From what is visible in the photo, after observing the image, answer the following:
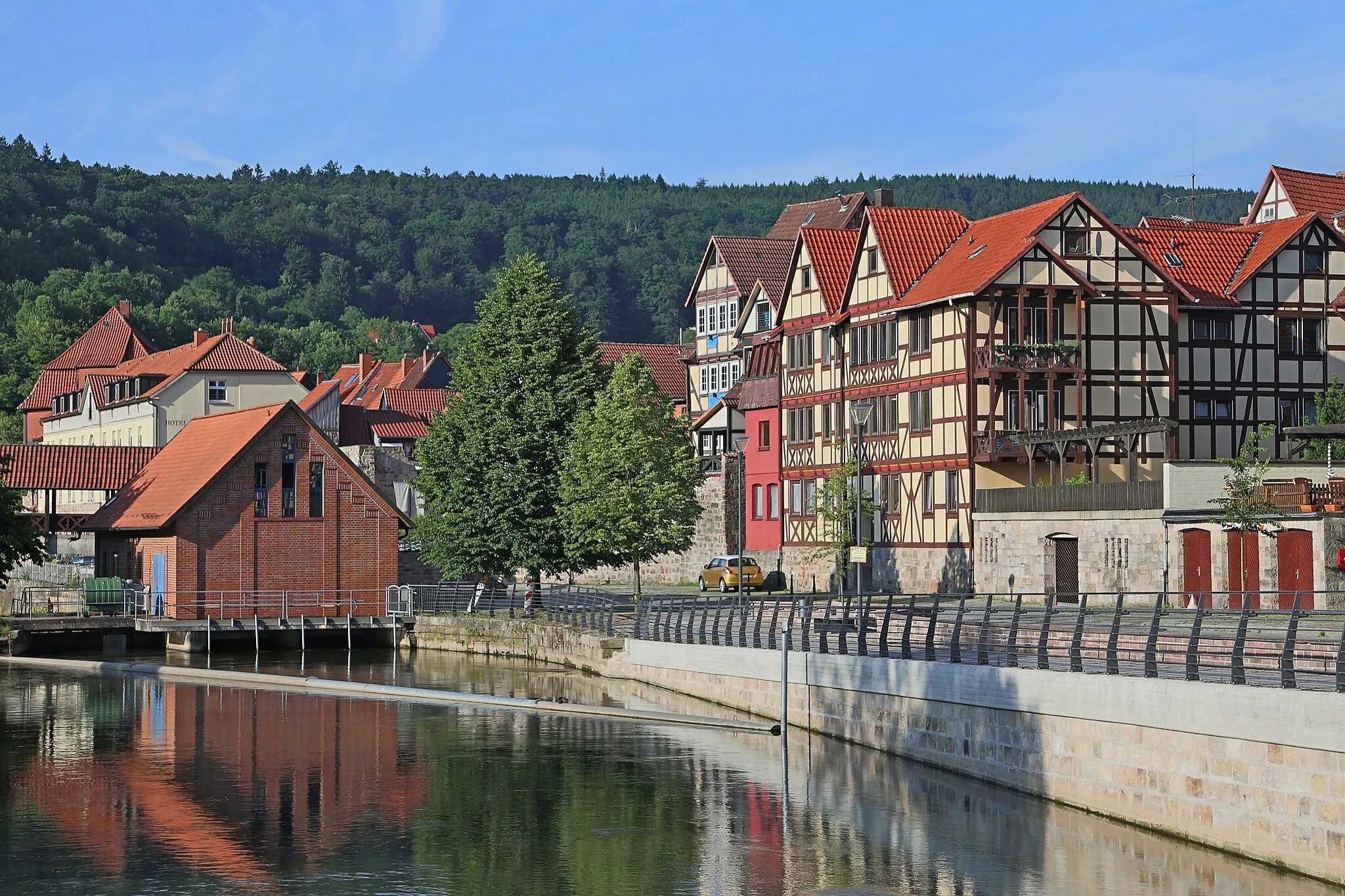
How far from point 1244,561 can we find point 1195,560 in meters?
1.91

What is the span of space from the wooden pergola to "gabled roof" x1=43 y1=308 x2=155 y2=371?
80300 mm

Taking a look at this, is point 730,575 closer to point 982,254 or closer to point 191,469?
point 982,254

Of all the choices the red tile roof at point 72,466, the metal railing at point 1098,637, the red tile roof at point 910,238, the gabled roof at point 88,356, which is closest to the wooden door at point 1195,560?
the metal railing at point 1098,637

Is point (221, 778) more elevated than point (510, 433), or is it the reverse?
point (510, 433)

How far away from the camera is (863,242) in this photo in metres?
64.6

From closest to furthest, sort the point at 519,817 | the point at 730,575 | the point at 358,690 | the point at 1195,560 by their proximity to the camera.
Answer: the point at 519,817
the point at 358,690
the point at 1195,560
the point at 730,575

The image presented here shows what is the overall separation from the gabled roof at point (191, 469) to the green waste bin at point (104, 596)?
195 cm

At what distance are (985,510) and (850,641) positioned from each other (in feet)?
69.8

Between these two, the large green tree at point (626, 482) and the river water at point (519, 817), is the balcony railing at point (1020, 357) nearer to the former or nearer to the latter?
the large green tree at point (626, 482)

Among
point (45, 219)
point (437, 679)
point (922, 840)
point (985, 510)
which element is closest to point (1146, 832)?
point (922, 840)

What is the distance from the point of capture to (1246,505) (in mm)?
44656

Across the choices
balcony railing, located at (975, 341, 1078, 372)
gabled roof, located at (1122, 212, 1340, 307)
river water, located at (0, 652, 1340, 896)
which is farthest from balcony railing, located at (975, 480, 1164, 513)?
river water, located at (0, 652, 1340, 896)

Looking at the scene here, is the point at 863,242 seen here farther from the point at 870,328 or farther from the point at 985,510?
the point at 985,510

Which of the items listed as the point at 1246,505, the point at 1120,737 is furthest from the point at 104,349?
the point at 1120,737
